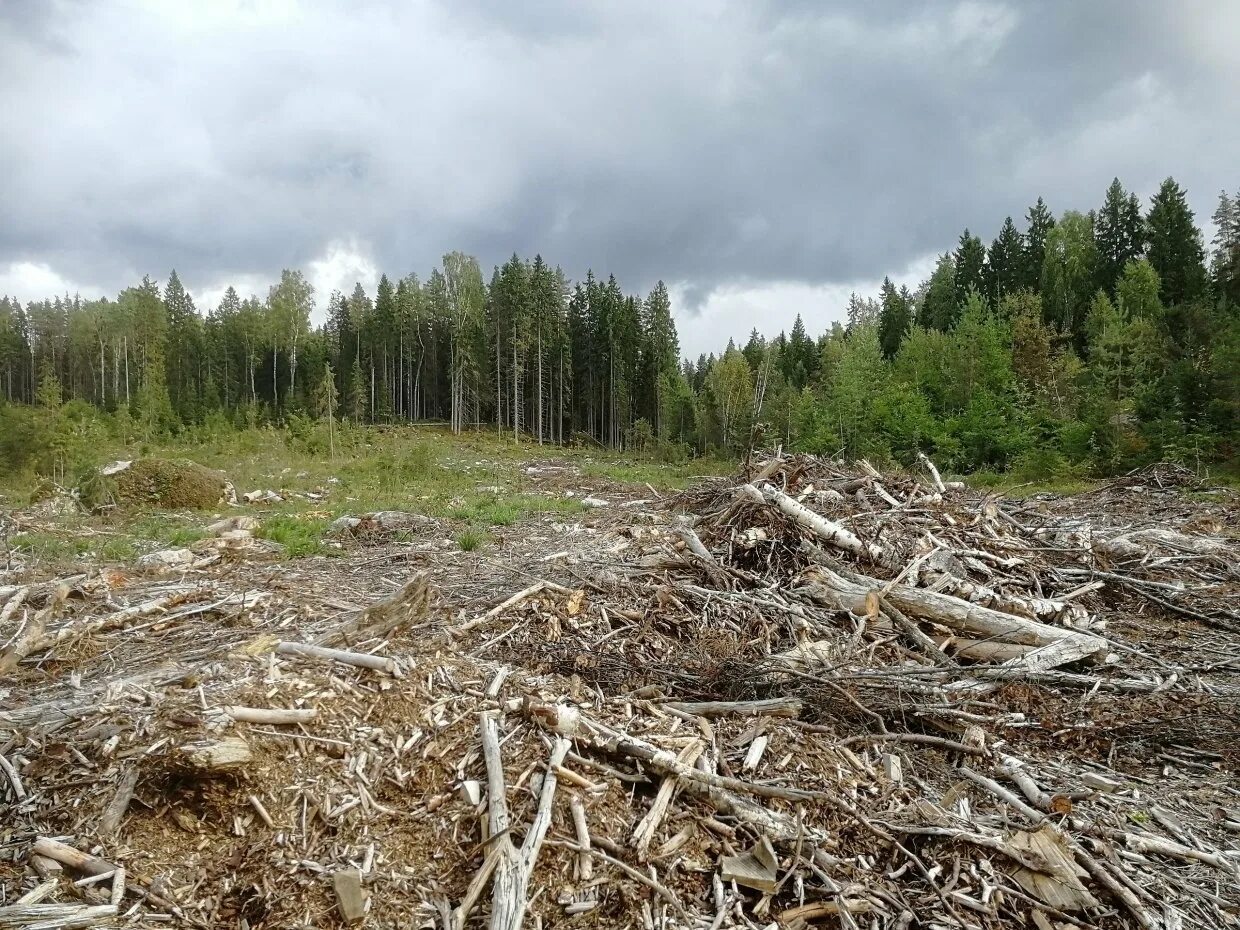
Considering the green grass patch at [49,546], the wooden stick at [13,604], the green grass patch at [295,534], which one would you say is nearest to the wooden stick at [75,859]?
the wooden stick at [13,604]

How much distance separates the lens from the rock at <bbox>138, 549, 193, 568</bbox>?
355 inches

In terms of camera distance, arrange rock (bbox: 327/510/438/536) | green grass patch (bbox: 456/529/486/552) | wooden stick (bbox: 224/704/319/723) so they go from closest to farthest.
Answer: wooden stick (bbox: 224/704/319/723)
green grass patch (bbox: 456/529/486/552)
rock (bbox: 327/510/438/536)

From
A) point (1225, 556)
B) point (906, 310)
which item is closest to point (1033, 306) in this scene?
point (906, 310)

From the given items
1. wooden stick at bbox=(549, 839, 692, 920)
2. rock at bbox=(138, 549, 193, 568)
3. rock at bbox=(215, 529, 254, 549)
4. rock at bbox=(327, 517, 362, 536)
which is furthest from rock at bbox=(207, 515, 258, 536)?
wooden stick at bbox=(549, 839, 692, 920)

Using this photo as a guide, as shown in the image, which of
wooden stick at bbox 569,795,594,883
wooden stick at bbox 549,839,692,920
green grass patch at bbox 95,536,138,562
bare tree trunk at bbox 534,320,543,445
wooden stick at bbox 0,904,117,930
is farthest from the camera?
bare tree trunk at bbox 534,320,543,445

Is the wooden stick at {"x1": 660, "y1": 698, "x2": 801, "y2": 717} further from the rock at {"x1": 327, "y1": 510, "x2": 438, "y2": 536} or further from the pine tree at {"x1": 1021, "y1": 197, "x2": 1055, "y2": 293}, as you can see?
the pine tree at {"x1": 1021, "y1": 197, "x2": 1055, "y2": 293}

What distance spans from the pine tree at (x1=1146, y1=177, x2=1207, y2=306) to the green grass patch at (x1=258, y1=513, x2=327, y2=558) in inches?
1985

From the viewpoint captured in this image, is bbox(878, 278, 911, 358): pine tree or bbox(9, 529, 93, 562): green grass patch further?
bbox(878, 278, 911, 358): pine tree

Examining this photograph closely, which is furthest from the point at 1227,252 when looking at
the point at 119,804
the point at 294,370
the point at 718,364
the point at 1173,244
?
the point at 294,370

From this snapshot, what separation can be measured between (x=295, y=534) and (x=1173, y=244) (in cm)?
5379

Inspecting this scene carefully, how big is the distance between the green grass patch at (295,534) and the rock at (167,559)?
4.35 feet

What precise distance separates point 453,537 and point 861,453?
84.3 ft

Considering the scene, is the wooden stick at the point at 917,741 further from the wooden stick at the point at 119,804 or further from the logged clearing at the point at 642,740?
the wooden stick at the point at 119,804

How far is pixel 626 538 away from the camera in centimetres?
1036
